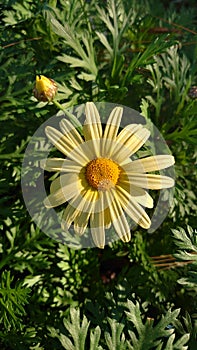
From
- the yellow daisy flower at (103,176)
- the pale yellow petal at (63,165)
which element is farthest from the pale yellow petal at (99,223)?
the pale yellow petal at (63,165)

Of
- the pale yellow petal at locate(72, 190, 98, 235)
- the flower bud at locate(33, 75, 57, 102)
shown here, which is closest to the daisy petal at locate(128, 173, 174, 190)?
the pale yellow petal at locate(72, 190, 98, 235)

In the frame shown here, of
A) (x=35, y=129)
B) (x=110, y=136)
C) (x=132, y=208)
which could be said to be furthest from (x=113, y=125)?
(x=35, y=129)

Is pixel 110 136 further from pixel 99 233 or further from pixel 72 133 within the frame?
pixel 99 233

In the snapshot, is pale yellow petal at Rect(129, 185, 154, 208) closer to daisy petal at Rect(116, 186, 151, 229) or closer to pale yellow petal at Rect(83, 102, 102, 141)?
daisy petal at Rect(116, 186, 151, 229)

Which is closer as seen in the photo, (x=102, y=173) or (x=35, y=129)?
(x=102, y=173)

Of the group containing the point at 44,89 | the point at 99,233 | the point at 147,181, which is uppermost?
the point at 44,89

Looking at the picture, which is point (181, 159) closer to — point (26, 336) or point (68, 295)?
point (68, 295)
